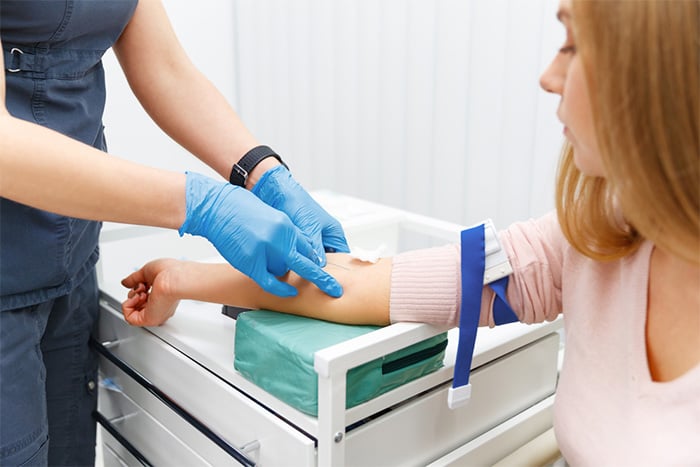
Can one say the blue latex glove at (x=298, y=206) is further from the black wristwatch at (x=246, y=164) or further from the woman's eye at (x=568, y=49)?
the woman's eye at (x=568, y=49)

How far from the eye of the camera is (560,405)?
86 cm

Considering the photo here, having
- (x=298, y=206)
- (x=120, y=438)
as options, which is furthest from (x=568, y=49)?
(x=120, y=438)

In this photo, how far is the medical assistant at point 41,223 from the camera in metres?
0.94

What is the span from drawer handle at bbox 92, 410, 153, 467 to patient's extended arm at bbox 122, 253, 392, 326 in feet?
0.78

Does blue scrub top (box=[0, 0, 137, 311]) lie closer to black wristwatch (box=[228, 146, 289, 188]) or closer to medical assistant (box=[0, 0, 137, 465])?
medical assistant (box=[0, 0, 137, 465])

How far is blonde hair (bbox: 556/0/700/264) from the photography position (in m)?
0.59

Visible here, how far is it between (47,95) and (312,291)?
47cm

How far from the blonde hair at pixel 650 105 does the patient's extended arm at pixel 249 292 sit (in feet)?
1.19

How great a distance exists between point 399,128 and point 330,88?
0.33 metres

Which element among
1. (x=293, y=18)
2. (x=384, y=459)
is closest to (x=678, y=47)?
(x=384, y=459)

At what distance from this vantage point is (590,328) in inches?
32.8

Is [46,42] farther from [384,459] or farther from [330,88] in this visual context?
[330,88]

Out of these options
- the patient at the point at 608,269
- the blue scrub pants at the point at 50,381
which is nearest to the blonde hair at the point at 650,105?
the patient at the point at 608,269

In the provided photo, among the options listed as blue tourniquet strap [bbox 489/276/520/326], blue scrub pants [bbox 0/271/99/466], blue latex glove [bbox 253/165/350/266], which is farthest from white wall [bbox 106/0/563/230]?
blue scrub pants [bbox 0/271/99/466]
